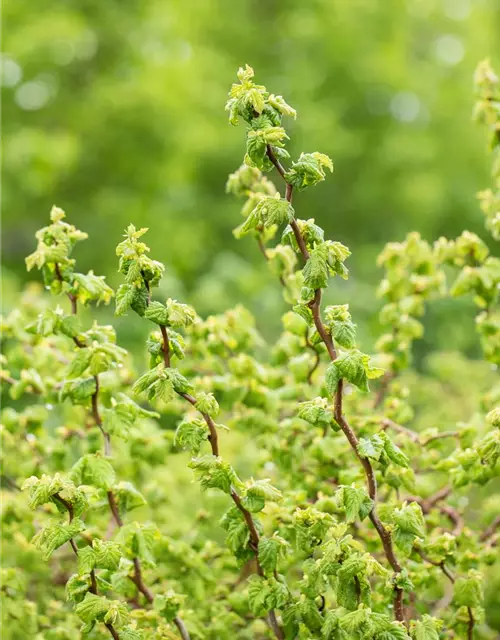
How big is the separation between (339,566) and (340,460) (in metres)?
0.75

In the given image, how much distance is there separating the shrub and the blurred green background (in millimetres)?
5060

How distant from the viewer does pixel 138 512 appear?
12.4 feet

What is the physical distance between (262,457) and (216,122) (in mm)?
8845

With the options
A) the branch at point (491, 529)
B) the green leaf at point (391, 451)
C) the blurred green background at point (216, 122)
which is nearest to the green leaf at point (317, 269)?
the green leaf at point (391, 451)

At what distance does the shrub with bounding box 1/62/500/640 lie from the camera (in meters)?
1.69

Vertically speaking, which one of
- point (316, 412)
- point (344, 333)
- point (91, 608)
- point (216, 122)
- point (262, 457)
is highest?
point (216, 122)

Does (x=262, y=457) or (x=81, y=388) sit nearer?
(x=81, y=388)

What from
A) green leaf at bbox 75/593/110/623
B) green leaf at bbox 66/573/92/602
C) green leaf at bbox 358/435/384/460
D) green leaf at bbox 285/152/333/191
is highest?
green leaf at bbox 285/152/333/191

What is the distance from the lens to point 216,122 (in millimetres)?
11000

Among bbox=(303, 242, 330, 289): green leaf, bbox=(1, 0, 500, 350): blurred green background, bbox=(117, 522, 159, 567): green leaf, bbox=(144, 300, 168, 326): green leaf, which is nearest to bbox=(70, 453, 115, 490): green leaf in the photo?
bbox=(117, 522, 159, 567): green leaf

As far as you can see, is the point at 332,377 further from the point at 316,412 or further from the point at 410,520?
the point at 410,520

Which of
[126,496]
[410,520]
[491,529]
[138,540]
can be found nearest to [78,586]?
[138,540]

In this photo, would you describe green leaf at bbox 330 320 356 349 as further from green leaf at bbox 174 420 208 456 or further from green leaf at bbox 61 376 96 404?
green leaf at bbox 61 376 96 404

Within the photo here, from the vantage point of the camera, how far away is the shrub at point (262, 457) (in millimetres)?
1688
